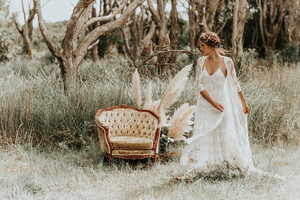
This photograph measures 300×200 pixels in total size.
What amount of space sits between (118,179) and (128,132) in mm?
1052

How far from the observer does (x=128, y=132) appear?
17.2 ft

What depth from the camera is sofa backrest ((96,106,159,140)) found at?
511 cm

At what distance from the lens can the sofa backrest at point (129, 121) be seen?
5.11m

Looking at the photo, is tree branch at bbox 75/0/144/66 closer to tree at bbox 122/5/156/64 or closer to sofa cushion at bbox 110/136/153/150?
A: tree at bbox 122/5/156/64

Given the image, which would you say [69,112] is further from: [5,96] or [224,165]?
[224,165]

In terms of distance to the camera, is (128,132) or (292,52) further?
(292,52)

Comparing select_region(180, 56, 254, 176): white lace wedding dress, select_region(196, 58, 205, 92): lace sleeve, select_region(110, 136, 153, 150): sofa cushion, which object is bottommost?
select_region(110, 136, 153, 150): sofa cushion

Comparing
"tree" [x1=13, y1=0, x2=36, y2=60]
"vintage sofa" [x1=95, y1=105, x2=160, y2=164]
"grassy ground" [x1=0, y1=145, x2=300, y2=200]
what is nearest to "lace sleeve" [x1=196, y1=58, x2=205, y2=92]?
"grassy ground" [x1=0, y1=145, x2=300, y2=200]

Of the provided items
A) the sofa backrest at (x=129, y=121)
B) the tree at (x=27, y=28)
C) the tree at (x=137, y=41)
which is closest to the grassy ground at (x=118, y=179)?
the sofa backrest at (x=129, y=121)

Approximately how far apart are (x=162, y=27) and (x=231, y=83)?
5.12 meters

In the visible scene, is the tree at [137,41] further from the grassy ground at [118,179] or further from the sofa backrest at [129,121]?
the grassy ground at [118,179]

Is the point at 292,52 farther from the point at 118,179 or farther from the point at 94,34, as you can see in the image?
the point at 118,179

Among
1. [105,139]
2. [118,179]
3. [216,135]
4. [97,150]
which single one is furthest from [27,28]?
[216,135]

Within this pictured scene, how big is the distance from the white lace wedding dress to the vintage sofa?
0.79 m
